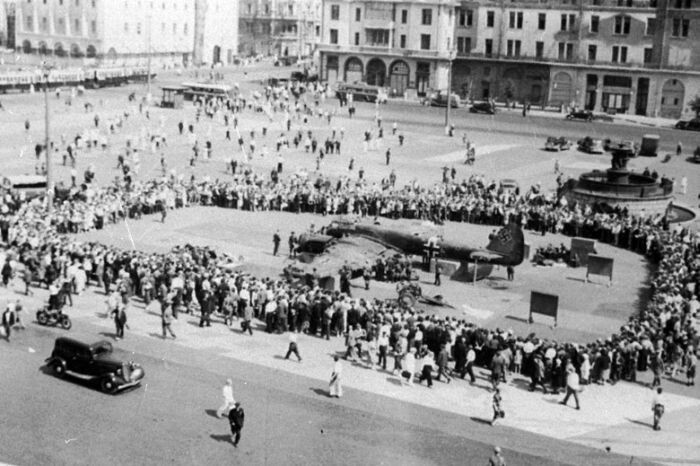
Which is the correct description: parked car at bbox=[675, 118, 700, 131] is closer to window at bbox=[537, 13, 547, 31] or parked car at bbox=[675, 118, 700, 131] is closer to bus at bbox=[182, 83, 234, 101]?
window at bbox=[537, 13, 547, 31]

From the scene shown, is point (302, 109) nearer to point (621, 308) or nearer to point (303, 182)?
point (303, 182)

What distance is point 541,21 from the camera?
4328 inches

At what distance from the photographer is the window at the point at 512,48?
367 feet

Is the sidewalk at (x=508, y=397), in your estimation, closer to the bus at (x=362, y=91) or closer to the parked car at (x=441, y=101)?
the parked car at (x=441, y=101)

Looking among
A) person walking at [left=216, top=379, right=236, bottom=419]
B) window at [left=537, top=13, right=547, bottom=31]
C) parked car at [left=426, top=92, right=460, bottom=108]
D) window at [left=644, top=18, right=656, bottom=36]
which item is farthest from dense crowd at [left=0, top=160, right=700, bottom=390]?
window at [left=537, top=13, right=547, bottom=31]

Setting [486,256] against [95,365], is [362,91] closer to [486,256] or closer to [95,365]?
[486,256]

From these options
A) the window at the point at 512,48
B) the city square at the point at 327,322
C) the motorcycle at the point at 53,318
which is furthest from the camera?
the window at the point at 512,48

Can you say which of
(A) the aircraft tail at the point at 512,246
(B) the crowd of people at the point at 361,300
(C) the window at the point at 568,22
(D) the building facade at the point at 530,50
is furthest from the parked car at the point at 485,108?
(A) the aircraft tail at the point at 512,246

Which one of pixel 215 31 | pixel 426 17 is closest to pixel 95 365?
pixel 426 17

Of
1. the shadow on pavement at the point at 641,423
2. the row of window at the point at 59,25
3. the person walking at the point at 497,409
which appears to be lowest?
the shadow on pavement at the point at 641,423

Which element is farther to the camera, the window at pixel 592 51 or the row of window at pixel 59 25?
the row of window at pixel 59 25

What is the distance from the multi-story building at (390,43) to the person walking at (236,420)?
9534 centimetres

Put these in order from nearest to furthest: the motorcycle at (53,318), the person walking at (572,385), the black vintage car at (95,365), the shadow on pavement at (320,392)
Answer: the black vintage car at (95,365)
the person walking at (572,385)
the shadow on pavement at (320,392)
the motorcycle at (53,318)

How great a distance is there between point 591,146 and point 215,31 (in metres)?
95.9
